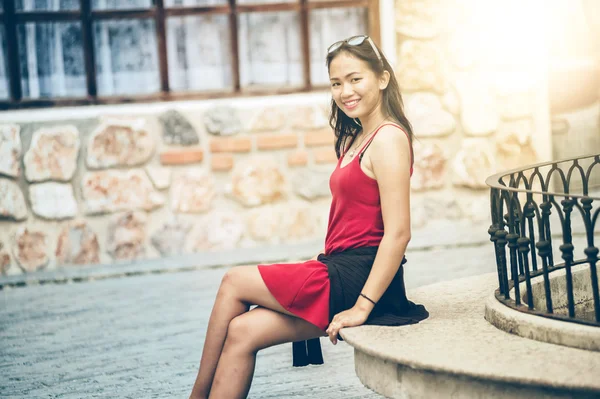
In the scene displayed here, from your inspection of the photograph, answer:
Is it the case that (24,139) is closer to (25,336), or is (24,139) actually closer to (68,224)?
(68,224)

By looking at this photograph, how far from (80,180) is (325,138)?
7.05 ft

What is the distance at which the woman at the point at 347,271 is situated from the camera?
10.9 ft

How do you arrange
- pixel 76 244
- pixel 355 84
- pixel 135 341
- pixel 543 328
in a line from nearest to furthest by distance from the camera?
1. pixel 543 328
2. pixel 355 84
3. pixel 135 341
4. pixel 76 244

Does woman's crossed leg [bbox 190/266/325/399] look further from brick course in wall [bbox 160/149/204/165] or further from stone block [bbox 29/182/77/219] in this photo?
stone block [bbox 29/182/77/219]

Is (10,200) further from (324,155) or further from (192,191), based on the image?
(324,155)

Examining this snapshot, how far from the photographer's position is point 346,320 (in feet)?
10.9

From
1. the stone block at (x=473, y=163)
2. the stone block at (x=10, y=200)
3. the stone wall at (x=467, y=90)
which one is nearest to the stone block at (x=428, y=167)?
the stone wall at (x=467, y=90)

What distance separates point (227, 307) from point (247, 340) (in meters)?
0.17

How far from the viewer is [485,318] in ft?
11.5

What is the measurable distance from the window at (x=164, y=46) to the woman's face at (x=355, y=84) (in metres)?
4.73

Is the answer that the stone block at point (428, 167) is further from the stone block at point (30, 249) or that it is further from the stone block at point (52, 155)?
the stone block at point (30, 249)

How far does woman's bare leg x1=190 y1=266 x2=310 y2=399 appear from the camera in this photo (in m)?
3.41

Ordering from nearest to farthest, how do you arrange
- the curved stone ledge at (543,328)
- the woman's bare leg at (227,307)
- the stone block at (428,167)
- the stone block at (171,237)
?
the curved stone ledge at (543,328) → the woman's bare leg at (227,307) → the stone block at (171,237) → the stone block at (428,167)

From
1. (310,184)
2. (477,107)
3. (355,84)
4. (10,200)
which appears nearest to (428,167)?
(477,107)
